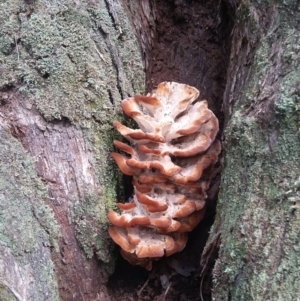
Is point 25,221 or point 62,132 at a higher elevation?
point 62,132

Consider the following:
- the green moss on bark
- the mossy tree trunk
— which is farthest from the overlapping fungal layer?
the green moss on bark

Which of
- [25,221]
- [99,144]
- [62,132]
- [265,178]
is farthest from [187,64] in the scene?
[25,221]

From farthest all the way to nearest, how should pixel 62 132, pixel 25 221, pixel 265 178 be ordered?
1. pixel 62 132
2. pixel 25 221
3. pixel 265 178

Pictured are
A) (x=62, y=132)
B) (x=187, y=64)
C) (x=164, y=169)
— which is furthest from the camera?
(x=187, y=64)

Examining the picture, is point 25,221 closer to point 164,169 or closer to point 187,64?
point 164,169

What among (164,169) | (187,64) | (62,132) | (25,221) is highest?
(187,64)

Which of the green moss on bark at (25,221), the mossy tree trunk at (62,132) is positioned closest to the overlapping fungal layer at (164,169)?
the mossy tree trunk at (62,132)

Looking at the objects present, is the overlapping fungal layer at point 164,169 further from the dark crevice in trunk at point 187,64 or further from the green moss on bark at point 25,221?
the green moss on bark at point 25,221

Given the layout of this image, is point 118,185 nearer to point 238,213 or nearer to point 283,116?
point 238,213
